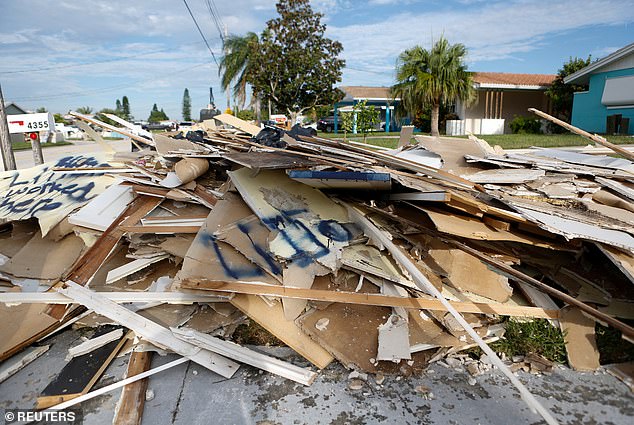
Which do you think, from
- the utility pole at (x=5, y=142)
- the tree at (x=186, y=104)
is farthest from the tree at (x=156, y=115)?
the utility pole at (x=5, y=142)

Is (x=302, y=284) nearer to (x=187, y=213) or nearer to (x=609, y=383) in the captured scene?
(x=187, y=213)

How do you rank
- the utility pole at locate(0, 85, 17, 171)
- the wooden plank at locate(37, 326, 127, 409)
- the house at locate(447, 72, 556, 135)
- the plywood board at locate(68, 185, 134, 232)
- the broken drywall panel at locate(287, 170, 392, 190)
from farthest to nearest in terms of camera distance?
the house at locate(447, 72, 556, 135)
the utility pole at locate(0, 85, 17, 171)
the plywood board at locate(68, 185, 134, 232)
the broken drywall panel at locate(287, 170, 392, 190)
the wooden plank at locate(37, 326, 127, 409)

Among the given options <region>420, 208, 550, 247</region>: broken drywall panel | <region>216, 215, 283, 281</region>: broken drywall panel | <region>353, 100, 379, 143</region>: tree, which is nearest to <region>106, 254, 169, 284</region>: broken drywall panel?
<region>216, 215, 283, 281</region>: broken drywall panel

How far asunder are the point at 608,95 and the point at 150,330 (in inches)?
907

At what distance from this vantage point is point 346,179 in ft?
9.70

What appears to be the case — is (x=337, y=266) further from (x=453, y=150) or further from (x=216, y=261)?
(x=453, y=150)

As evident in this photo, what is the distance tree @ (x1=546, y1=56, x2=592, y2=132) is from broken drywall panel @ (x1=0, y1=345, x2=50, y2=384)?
27030mm

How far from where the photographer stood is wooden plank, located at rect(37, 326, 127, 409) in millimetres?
2297

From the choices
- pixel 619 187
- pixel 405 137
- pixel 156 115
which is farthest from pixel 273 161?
pixel 156 115

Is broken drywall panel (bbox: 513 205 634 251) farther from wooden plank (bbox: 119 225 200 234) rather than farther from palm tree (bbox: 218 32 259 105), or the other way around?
palm tree (bbox: 218 32 259 105)

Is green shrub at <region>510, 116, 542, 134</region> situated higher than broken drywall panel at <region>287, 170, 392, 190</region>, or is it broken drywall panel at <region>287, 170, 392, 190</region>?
broken drywall panel at <region>287, 170, 392, 190</region>

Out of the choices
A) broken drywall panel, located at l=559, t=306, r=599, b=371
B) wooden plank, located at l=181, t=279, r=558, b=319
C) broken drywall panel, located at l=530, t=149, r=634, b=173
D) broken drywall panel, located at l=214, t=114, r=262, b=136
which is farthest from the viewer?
broken drywall panel, located at l=214, t=114, r=262, b=136

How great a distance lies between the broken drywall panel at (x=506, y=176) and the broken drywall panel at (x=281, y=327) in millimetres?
1963

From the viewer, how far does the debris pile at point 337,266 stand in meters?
2.62
